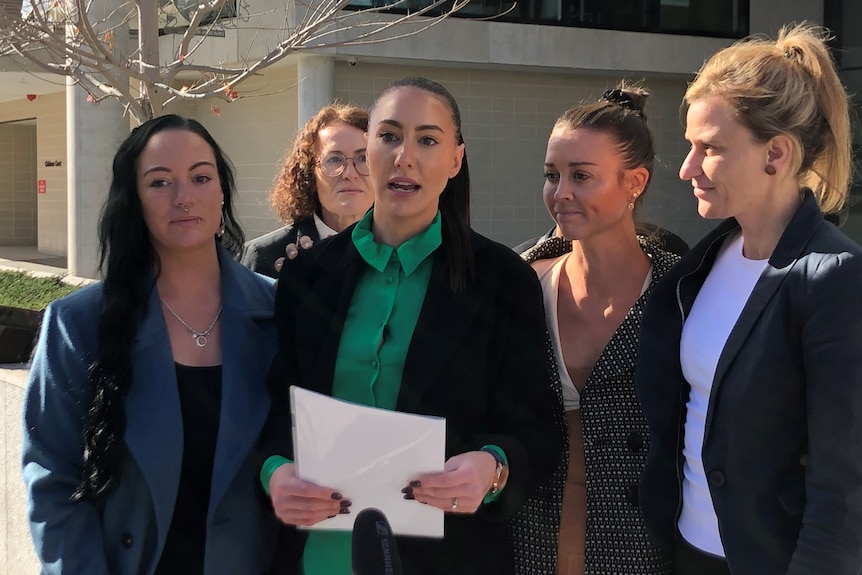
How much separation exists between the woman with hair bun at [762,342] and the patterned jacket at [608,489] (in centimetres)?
16

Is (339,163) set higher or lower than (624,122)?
lower

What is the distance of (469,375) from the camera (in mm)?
2398

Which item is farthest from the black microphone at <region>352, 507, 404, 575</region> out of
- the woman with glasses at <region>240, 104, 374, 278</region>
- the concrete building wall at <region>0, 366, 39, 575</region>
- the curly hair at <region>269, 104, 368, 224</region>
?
the concrete building wall at <region>0, 366, 39, 575</region>

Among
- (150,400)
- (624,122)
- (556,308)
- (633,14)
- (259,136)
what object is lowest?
(150,400)

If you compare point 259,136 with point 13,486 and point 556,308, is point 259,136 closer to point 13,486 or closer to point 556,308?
point 13,486

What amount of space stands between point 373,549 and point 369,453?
62 cm

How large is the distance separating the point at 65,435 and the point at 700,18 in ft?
49.1

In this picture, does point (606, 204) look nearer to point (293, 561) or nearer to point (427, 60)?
point (293, 561)

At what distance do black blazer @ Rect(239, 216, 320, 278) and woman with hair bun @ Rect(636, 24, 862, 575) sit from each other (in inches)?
82.8

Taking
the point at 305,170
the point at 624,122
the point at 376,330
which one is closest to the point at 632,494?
the point at 376,330

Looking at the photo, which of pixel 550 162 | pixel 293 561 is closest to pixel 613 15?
pixel 550 162

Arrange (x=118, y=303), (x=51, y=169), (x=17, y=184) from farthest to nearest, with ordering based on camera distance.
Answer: (x=17, y=184) → (x=51, y=169) → (x=118, y=303)

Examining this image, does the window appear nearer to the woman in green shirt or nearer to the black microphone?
the woman in green shirt

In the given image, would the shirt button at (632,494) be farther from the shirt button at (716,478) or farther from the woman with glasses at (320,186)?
the woman with glasses at (320,186)
